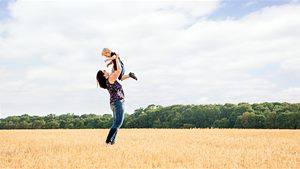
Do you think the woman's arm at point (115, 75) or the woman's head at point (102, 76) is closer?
the woman's arm at point (115, 75)

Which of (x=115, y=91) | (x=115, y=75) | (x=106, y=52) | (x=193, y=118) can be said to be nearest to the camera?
(x=106, y=52)

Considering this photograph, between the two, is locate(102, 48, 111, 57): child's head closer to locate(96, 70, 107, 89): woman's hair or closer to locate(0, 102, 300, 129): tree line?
locate(96, 70, 107, 89): woman's hair

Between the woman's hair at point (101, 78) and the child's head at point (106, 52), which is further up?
the child's head at point (106, 52)

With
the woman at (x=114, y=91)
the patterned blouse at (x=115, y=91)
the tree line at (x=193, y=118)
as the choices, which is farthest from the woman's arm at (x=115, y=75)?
the tree line at (x=193, y=118)

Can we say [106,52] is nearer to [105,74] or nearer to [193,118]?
[105,74]

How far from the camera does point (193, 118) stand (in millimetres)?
57625

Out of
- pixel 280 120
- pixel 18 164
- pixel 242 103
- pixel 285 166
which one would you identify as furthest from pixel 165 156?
pixel 242 103

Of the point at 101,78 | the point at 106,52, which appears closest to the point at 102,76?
the point at 101,78

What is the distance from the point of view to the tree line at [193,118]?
162 ft

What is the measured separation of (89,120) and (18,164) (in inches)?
1990

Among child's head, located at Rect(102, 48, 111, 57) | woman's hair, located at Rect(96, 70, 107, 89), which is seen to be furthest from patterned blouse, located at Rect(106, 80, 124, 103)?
child's head, located at Rect(102, 48, 111, 57)

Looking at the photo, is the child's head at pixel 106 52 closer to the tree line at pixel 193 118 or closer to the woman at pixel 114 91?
the woman at pixel 114 91

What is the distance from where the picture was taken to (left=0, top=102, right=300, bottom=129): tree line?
4927 cm

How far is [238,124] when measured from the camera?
52.1 metres
